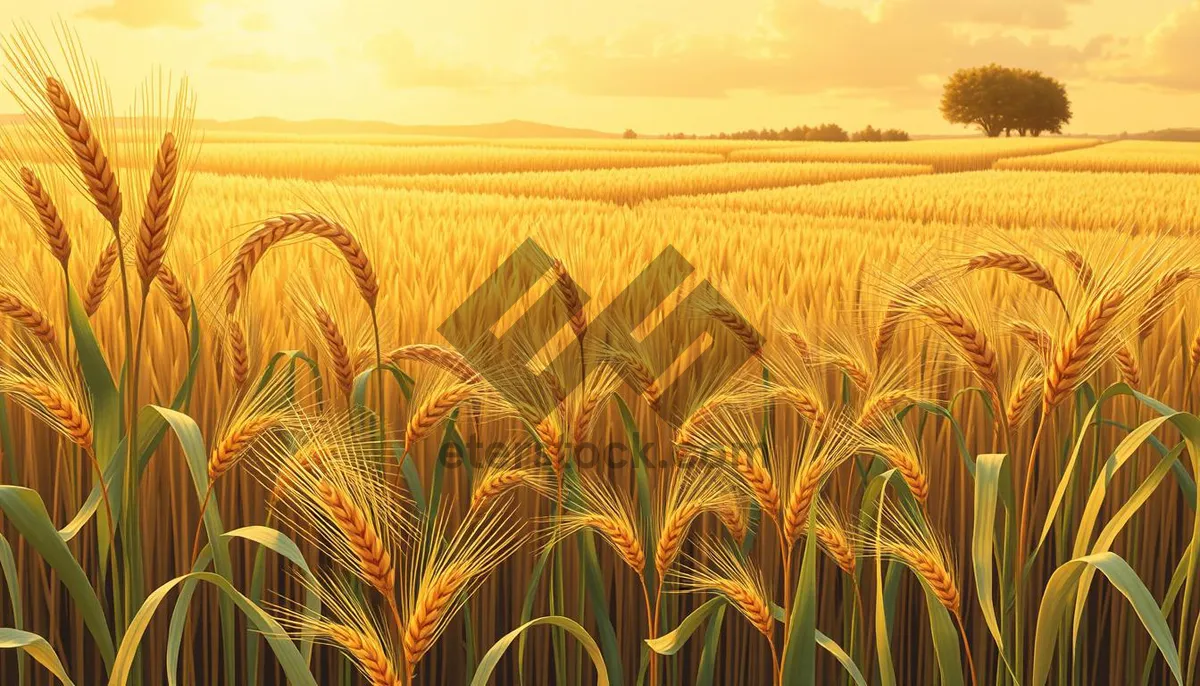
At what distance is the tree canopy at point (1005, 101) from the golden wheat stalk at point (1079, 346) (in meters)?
56.2

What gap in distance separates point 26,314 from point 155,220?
357 mm

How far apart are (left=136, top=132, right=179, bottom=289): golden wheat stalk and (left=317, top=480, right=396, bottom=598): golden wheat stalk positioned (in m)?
0.35

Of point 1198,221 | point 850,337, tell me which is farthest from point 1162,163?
point 850,337

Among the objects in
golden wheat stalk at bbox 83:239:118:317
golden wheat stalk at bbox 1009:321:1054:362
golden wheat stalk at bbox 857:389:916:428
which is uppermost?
golden wheat stalk at bbox 83:239:118:317

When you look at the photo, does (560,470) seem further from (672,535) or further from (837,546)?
(837,546)

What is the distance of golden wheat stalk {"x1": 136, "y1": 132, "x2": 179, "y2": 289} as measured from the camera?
1.04 m

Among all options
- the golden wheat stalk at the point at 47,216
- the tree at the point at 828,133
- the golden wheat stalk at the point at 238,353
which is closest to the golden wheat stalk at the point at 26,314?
the golden wheat stalk at the point at 47,216

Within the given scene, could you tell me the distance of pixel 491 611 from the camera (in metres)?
1.64

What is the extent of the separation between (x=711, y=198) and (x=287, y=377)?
8.55 m

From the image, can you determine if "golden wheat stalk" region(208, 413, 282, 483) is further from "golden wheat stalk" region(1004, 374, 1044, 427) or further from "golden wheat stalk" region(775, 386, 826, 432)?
"golden wheat stalk" region(1004, 374, 1044, 427)

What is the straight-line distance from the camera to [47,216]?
118 cm

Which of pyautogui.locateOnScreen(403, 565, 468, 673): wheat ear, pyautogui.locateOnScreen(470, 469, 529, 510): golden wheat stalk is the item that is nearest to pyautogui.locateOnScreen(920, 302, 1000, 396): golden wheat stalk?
pyautogui.locateOnScreen(470, 469, 529, 510): golden wheat stalk

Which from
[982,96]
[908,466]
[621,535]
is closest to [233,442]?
[621,535]

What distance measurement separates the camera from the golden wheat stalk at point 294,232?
120 centimetres
